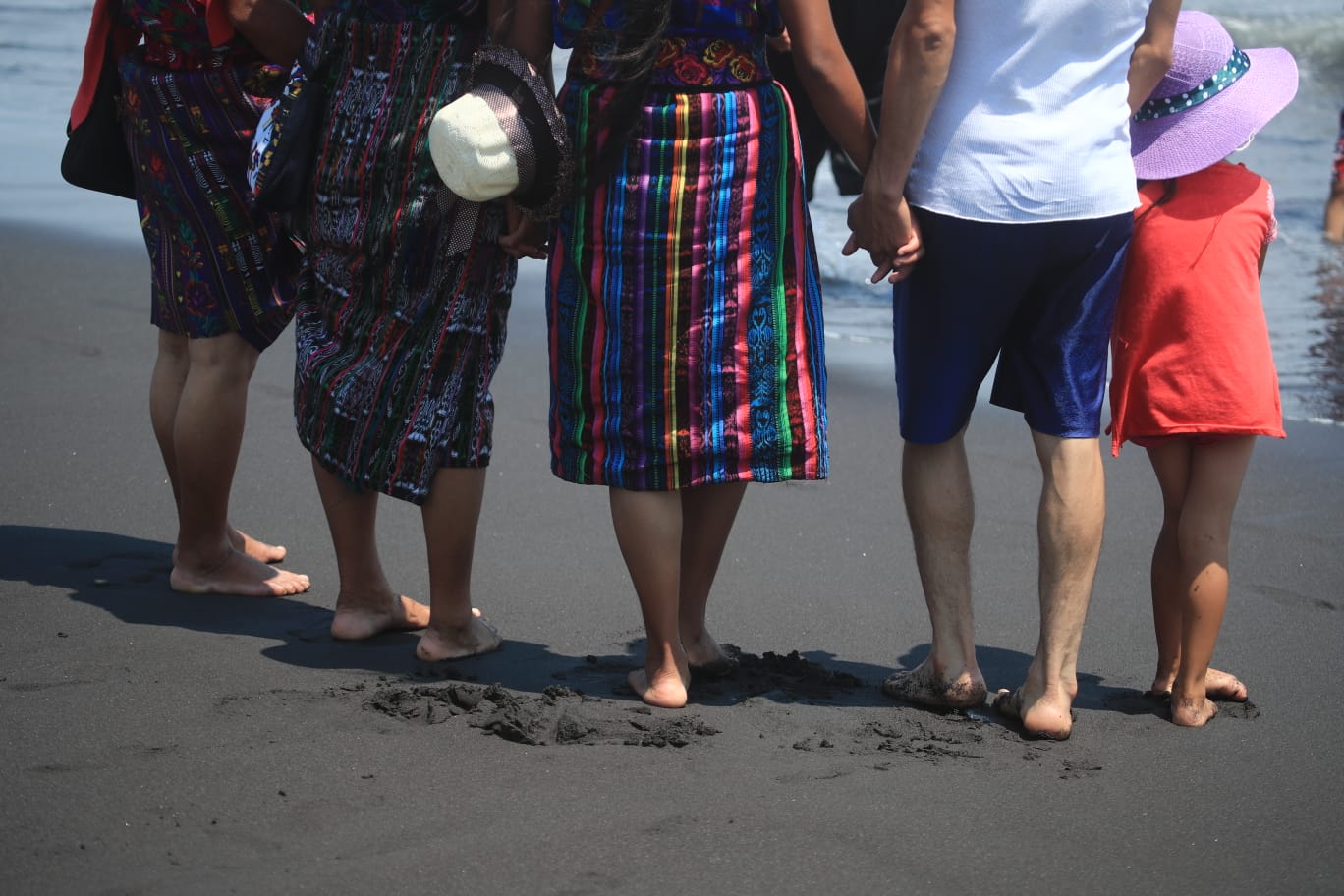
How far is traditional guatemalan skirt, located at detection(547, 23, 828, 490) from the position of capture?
2693 mm

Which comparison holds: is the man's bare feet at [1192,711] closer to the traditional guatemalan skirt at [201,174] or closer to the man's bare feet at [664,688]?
the man's bare feet at [664,688]

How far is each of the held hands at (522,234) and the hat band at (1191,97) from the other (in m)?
1.23

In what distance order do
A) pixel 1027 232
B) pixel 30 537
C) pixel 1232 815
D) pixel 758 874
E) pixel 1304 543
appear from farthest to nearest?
1. pixel 1304 543
2. pixel 30 537
3. pixel 1027 232
4. pixel 1232 815
5. pixel 758 874

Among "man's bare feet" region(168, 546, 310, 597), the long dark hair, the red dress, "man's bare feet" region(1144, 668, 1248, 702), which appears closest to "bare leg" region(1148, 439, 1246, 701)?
"man's bare feet" region(1144, 668, 1248, 702)

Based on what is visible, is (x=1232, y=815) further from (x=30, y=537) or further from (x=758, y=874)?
(x=30, y=537)

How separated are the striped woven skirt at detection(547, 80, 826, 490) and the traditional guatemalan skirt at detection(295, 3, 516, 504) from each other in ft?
0.74

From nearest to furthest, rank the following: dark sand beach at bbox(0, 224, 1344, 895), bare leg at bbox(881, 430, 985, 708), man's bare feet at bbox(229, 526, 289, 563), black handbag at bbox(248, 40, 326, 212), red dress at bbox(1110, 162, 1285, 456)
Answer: dark sand beach at bbox(0, 224, 1344, 895) < red dress at bbox(1110, 162, 1285, 456) < bare leg at bbox(881, 430, 985, 708) < black handbag at bbox(248, 40, 326, 212) < man's bare feet at bbox(229, 526, 289, 563)

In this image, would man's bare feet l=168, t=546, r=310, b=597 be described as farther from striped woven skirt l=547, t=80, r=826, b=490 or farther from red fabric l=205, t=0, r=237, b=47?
red fabric l=205, t=0, r=237, b=47

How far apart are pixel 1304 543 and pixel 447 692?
2489 millimetres

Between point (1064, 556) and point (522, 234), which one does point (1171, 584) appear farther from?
point (522, 234)

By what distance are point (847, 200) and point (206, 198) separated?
718cm

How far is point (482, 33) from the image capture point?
293 cm

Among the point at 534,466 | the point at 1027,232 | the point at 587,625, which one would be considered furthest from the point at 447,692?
the point at 534,466

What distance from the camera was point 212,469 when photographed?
3.46 m
